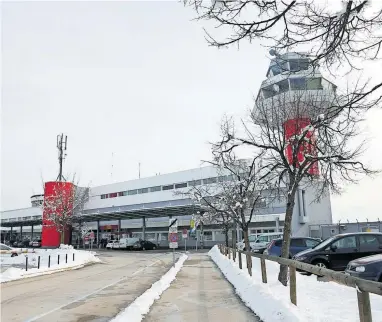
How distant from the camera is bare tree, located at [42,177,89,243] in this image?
44.6 meters

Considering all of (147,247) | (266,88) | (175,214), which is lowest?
(147,247)

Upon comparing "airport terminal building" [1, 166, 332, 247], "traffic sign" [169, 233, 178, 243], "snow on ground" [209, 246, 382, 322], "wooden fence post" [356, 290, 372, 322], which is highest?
"airport terminal building" [1, 166, 332, 247]

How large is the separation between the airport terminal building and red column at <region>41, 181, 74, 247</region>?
6.79 m

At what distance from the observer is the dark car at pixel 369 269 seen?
9522mm

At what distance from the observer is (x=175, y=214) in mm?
55406

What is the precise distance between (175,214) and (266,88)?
123ft

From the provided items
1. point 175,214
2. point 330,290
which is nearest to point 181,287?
point 330,290

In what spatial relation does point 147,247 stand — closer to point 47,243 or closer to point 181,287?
point 47,243

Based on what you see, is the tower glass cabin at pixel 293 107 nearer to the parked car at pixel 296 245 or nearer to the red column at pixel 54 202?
the parked car at pixel 296 245

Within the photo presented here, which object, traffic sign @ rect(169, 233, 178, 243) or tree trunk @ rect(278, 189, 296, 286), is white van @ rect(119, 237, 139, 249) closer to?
traffic sign @ rect(169, 233, 178, 243)

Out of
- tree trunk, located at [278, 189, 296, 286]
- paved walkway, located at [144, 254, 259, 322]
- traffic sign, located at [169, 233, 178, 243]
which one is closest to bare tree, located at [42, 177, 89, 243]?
traffic sign, located at [169, 233, 178, 243]

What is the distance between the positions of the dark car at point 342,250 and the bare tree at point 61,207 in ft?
114

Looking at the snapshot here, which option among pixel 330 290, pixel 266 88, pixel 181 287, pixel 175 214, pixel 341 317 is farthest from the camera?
pixel 175 214

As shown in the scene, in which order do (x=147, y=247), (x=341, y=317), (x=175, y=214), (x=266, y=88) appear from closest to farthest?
(x=341, y=317) → (x=266, y=88) → (x=147, y=247) → (x=175, y=214)
